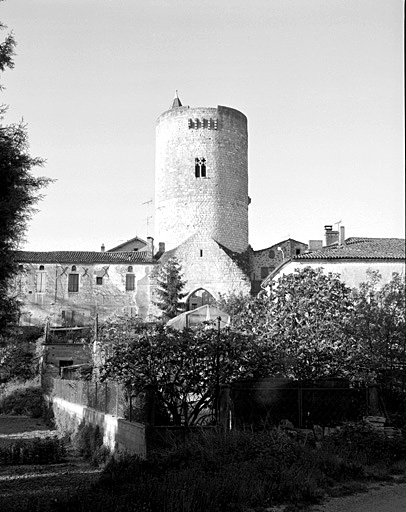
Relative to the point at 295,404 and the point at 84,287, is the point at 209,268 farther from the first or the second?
the point at 295,404

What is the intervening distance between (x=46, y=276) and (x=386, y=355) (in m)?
→ 39.0

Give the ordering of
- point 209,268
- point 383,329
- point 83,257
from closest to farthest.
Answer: point 383,329, point 83,257, point 209,268

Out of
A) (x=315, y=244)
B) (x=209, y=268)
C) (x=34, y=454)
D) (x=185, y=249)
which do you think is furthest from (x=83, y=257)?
(x=34, y=454)

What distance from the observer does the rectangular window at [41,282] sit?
50.6 m

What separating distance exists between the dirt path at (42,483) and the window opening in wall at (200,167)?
37337mm

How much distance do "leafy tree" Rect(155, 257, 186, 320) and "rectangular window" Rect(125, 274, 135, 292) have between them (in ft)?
6.18

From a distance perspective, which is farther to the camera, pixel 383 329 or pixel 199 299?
pixel 199 299

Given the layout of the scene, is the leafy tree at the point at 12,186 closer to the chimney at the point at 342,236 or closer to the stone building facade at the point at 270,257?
the chimney at the point at 342,236

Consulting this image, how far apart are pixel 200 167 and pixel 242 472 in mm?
44958

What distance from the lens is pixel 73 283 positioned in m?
51.0

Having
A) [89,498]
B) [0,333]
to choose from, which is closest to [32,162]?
[0,333]

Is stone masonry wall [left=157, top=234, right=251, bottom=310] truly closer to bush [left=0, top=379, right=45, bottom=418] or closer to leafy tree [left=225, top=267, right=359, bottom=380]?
bush [left=0, top=379, right=45, bottom=418]

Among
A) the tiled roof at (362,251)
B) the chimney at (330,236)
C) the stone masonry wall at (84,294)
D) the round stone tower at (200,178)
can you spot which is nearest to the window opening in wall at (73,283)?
the stone masonry wall at (84,294)

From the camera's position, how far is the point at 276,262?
53844 millimetres
